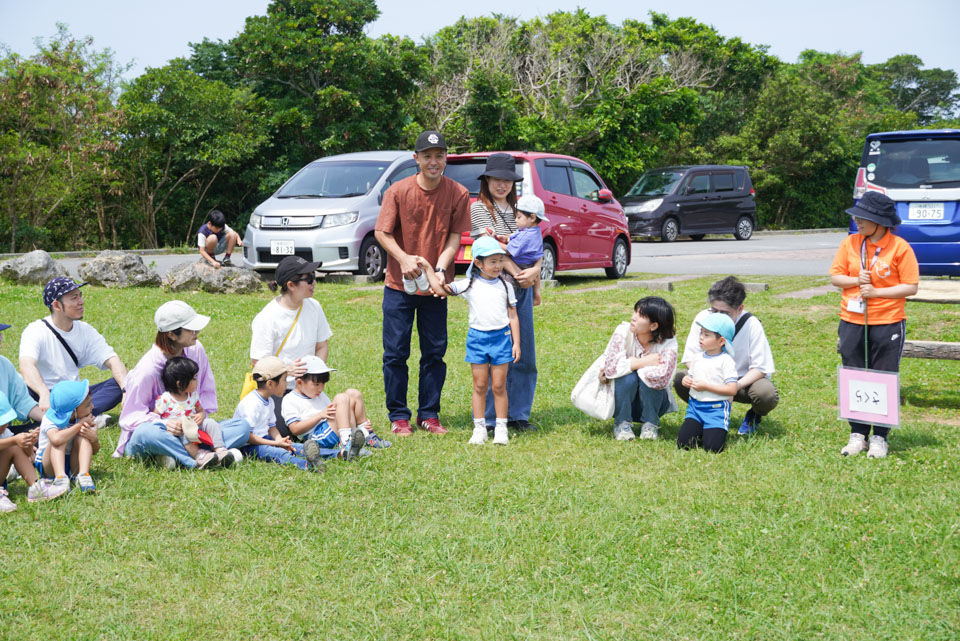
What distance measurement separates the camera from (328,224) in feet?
44.0

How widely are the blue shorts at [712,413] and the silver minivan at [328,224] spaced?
8134 mm

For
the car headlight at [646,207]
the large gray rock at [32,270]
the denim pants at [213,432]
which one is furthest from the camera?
the car headlight at [646,207]

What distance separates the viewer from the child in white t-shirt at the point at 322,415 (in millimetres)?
5559

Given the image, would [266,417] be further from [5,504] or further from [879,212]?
[879,212]

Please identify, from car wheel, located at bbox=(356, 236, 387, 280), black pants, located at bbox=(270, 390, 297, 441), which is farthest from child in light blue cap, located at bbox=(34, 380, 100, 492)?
car wheel, located at bbox=(356, 236, 387, 280)

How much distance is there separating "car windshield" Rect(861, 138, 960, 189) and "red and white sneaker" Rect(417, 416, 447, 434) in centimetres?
706

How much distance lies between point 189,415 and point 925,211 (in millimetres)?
8711

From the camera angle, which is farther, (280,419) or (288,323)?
(288,323)

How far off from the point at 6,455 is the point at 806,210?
107 ft

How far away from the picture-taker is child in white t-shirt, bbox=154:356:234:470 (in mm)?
5270

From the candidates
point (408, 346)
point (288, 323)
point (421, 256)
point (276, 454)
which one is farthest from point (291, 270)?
point (276, 454)

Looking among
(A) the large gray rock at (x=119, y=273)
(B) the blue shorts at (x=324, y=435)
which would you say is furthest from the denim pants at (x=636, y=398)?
(A) the large gray rock at (x=119, y=273)

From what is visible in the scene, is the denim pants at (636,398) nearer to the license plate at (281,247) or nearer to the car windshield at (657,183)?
the license plate at (281,247)

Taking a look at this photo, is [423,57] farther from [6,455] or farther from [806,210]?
[6,455]
